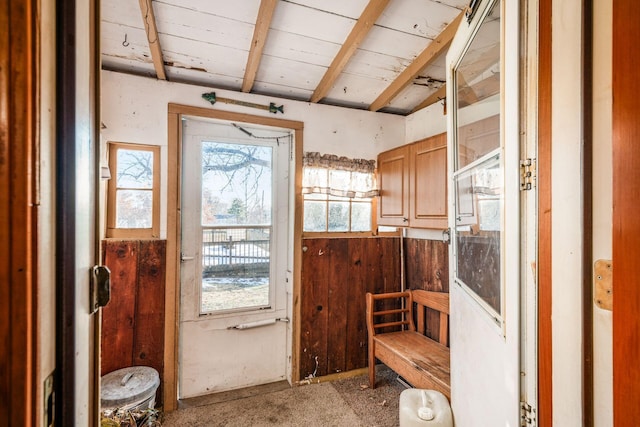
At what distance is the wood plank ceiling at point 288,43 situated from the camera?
1.66 m

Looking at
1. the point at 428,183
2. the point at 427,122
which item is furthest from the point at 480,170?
the point at 427,122

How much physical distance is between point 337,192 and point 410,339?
1350 millimetres

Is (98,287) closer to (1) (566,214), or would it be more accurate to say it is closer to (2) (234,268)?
(1) (566,214)

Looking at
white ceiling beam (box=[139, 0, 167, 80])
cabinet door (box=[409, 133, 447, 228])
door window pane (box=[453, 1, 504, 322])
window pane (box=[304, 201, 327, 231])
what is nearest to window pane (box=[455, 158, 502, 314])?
door window pane (box=[453, 1, 504, 322])

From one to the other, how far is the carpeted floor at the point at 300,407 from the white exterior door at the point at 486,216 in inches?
37.6

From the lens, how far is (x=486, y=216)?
1.12 metres

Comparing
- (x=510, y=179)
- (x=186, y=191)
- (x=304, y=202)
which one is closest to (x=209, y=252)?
(x=186, y=191)

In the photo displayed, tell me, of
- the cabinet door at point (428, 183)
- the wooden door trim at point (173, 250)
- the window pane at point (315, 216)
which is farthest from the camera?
the window pane at point (315, 216)

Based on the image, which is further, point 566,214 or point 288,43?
point 288,43

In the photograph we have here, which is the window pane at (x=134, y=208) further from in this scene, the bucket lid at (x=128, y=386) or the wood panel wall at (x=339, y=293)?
the wood panel wall at (x=339, y=293)

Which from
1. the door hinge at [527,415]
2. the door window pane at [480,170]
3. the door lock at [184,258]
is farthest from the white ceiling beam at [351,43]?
the door hinge at [527,415]

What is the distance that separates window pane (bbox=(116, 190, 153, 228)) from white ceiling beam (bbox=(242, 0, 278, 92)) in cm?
110

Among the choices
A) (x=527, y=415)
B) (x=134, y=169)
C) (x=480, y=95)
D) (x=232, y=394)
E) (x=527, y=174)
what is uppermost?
(x=480, y=95)

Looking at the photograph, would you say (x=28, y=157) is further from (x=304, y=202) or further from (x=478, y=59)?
(x=304, y=202)
